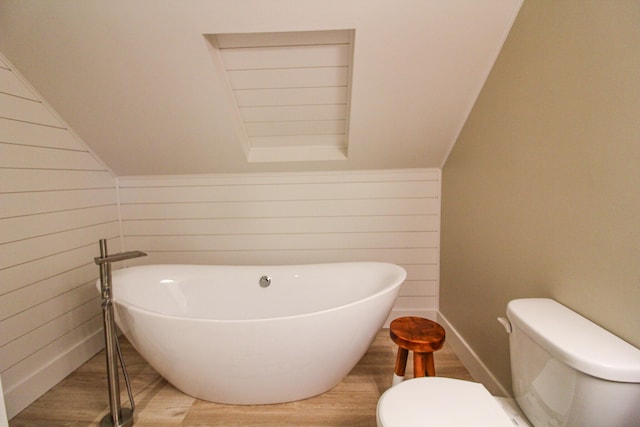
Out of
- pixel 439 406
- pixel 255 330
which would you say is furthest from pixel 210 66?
pixel 439 406

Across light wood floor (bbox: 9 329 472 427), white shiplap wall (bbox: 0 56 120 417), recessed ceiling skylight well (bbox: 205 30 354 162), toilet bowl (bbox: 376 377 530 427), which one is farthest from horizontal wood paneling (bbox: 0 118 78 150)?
toilet bowl (bbox: 376 377 530 427)

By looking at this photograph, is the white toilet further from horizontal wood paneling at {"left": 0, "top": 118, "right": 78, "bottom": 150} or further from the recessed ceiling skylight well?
horizontal wood paneling at {"left": 0, "top": 118, "right": 78, "bottom": 150}

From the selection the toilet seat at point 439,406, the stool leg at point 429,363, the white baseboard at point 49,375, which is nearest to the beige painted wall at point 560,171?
the stool leg at point 429,363

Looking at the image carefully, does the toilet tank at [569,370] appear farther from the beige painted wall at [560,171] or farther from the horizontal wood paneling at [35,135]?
the horizontal wood paneling at [35,135]

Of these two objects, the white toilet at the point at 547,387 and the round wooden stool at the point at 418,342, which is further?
the round wooden stool at the point at 418,342

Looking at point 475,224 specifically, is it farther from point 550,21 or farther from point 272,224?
point 272,224

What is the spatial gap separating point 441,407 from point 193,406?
1263mm

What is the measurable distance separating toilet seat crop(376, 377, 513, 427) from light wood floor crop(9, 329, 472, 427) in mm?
598

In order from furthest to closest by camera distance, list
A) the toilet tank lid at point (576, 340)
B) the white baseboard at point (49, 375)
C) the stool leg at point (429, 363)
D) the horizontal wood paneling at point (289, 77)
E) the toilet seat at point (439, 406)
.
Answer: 1. the horizontal wood paneling at point (289, 77)
2. the white baseboard at point (49, 375)
3. the stool leg at point (429, 363)
4. the toilet seat at point (439, 406)
5. the toilet tank lid at point (576, 340)

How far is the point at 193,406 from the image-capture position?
61.7 inches

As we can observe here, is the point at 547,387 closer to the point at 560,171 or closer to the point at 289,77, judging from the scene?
the point at 560,171

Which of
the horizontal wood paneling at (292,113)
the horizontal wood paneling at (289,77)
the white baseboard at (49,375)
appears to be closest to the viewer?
the white baseboard at (49,375)

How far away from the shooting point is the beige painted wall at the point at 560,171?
878 mm

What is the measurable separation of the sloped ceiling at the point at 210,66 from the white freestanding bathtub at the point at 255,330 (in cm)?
80
